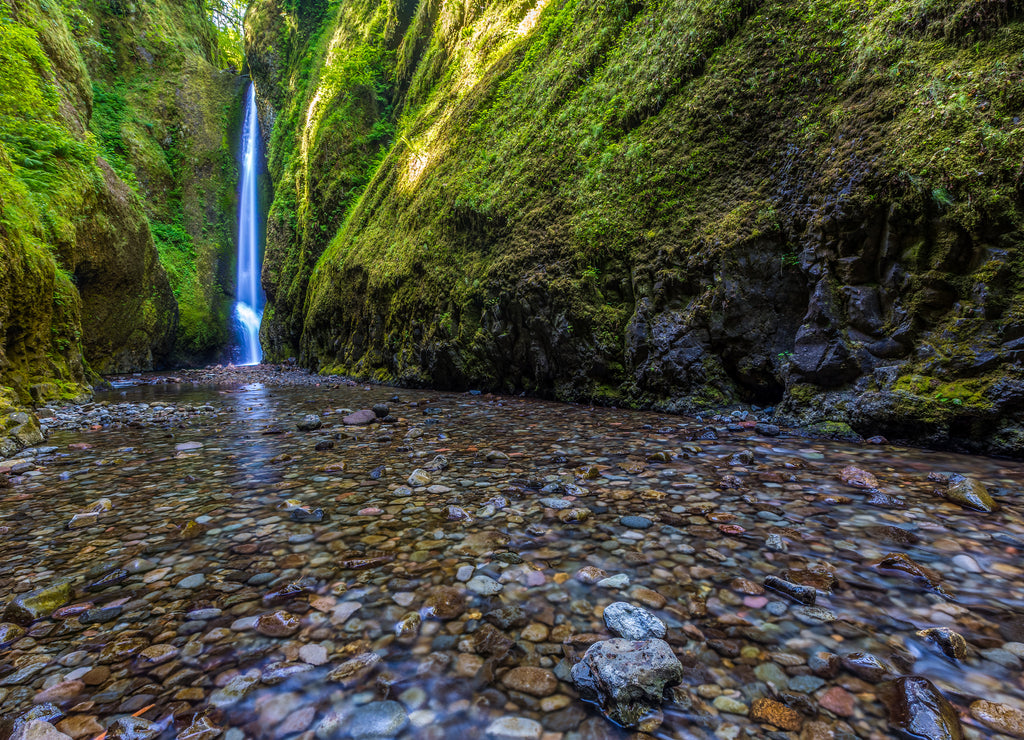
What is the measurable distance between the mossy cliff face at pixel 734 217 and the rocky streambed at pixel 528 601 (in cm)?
122

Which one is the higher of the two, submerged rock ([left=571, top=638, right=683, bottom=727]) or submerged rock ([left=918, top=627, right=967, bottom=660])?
submerged rock ([left=918, top=627, right=967, bottom=660])

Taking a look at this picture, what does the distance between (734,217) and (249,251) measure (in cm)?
3482

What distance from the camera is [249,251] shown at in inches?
1212

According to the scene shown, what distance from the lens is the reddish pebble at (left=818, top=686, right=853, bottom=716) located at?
1143mm

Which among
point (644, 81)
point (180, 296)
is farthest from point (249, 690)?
point (180, 296)

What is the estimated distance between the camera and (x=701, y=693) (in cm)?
122

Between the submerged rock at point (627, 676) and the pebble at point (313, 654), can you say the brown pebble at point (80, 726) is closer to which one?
the pebble at point (313, 654)

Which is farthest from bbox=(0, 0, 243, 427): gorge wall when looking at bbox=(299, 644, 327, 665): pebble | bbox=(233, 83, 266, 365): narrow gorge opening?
bbox=(299, 644, 327, 665): pebble

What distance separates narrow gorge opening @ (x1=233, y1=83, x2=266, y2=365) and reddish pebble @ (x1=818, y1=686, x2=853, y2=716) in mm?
32405

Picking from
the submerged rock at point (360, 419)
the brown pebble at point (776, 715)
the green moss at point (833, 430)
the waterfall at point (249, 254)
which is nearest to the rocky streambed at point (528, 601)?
the brown pebble at point (776, 715)

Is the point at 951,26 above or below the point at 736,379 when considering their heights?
above

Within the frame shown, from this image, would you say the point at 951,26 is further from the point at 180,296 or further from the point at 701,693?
the point at 180,296

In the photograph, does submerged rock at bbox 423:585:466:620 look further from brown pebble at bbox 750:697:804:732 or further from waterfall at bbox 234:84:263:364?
waterfall at bbox 234:84:263:364

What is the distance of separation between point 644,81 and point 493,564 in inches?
302
